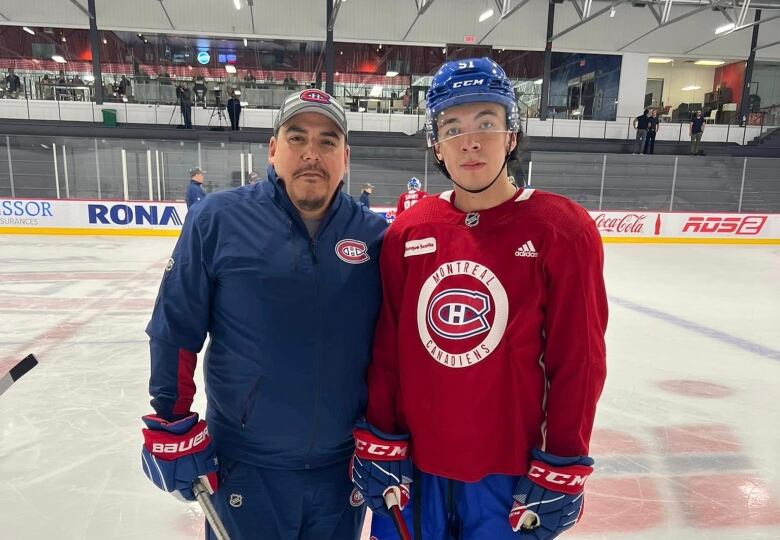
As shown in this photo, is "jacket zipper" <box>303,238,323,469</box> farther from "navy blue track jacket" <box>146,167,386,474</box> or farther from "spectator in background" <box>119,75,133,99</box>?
"spectator in background" <box>119,75,133,99</box>

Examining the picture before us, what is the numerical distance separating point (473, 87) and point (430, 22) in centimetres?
1635

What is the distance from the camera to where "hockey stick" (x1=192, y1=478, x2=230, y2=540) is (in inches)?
53.1

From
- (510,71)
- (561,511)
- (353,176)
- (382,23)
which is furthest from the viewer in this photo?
(510,71)

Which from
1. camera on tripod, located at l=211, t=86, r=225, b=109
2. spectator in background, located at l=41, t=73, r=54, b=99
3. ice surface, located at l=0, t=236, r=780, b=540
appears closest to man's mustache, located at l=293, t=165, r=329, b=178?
ice surface, located at l=0, t=236, r=780, b=540

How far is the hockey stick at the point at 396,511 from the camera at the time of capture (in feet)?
4.32

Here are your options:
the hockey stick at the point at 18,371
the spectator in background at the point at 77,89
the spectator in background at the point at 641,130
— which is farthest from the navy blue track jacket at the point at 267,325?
the spectator in background at the point at 77,89

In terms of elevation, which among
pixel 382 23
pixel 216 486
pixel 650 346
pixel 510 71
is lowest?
pixel 650 346

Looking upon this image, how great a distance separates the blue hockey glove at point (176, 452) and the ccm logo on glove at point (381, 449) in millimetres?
395

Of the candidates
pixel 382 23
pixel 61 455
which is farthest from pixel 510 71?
pixel 61 455

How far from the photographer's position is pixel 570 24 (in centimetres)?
1670

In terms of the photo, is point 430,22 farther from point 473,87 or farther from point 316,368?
point 316,368

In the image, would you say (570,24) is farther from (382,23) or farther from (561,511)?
(561,511)

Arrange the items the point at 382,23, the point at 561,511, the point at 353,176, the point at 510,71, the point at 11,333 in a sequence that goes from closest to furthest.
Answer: the point at 561,511, the point at 11,333, the point at 353,176, the point at 382,23, the point at 510,71

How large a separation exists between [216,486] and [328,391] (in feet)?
1.27
